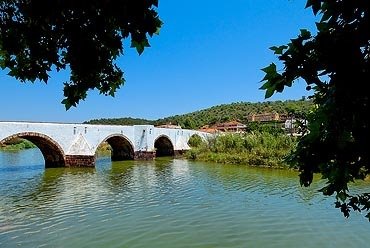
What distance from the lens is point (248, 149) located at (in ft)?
93.5

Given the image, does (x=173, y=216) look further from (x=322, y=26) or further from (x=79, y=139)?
(x=79, y=139)

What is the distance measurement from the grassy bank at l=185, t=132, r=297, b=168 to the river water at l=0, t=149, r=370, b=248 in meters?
8.48

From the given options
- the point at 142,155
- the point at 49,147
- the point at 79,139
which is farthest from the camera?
the point at 142,155

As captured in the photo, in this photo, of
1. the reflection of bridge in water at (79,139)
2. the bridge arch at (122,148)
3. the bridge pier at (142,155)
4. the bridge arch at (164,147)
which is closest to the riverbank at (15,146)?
the bridge arch at (164,147)

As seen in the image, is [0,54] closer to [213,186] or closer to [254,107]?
[213,186]

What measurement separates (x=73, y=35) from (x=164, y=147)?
118 feet

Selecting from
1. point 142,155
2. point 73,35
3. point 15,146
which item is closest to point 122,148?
point 142,155

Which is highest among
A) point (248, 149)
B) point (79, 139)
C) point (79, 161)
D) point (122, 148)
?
point (79, 139)

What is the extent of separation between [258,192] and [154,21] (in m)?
12.2

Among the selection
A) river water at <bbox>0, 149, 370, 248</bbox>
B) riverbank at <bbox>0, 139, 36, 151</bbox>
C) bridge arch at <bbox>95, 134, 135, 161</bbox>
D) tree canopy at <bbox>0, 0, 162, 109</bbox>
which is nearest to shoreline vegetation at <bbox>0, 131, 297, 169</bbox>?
bridge arch at <bbox>95, 134, 135, 161</bbox>

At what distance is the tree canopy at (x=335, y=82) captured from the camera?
5.16 ft

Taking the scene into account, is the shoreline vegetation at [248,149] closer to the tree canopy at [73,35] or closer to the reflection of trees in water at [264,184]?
the reflection of trees in water at [264,184]

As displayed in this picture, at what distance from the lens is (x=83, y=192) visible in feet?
46.6

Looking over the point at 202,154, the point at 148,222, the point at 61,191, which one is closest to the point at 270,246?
the point at 148,222
